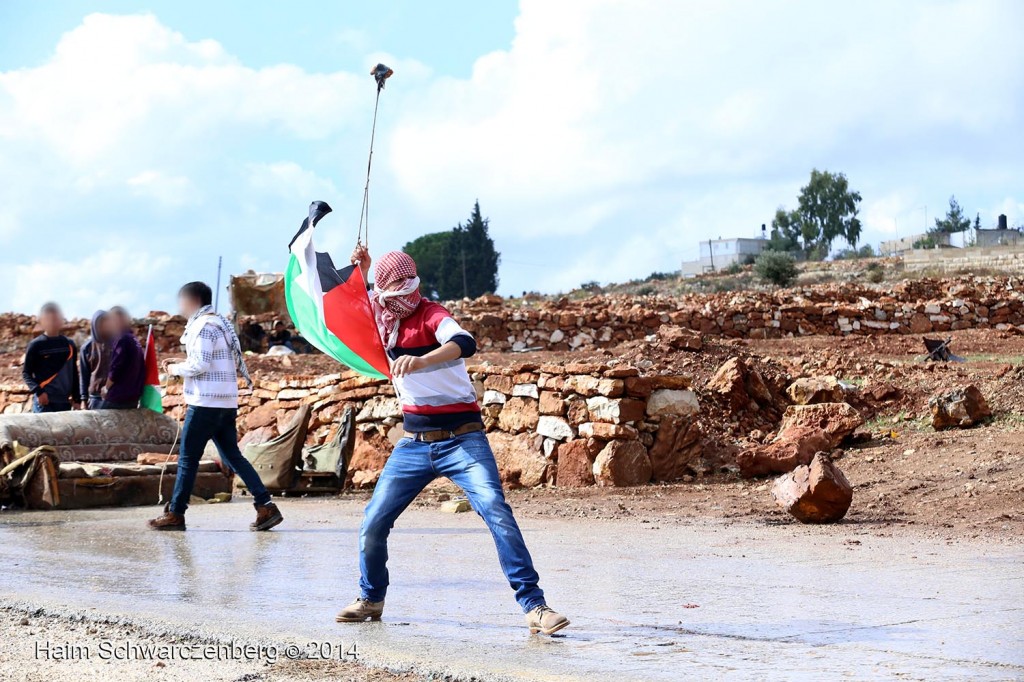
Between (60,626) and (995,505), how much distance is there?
716 centimetres

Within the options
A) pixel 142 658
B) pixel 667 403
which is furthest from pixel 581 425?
pixel 142 658

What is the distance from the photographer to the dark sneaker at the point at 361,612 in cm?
524

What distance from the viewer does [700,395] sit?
1412cm

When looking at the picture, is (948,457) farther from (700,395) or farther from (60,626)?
(60,626)

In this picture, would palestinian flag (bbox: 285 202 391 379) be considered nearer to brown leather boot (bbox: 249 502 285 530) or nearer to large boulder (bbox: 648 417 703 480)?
brown leather boot (bbox: 249 502 285 530)

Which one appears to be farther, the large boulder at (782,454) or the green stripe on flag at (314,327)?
the large boulder at (782,454)

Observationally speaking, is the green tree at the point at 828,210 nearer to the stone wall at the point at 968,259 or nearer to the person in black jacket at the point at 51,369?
the stone wall at the point at 968,259

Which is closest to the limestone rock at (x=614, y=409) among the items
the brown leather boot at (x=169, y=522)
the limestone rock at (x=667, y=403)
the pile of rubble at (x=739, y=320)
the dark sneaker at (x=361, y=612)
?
the limestone rock at (x=667, y=403)

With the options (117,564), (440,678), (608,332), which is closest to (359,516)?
(117,564)

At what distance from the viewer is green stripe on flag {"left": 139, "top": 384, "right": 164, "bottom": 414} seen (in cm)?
1159

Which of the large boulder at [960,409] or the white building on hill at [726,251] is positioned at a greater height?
the white building on hill at [726,251]

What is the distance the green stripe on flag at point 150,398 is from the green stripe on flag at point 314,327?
547 centimetres

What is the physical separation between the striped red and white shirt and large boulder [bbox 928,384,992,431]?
8863mm

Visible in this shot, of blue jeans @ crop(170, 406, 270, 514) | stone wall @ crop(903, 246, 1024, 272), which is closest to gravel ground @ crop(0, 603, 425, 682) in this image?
blue jeans @ crop(170, 406, 270, 514)
